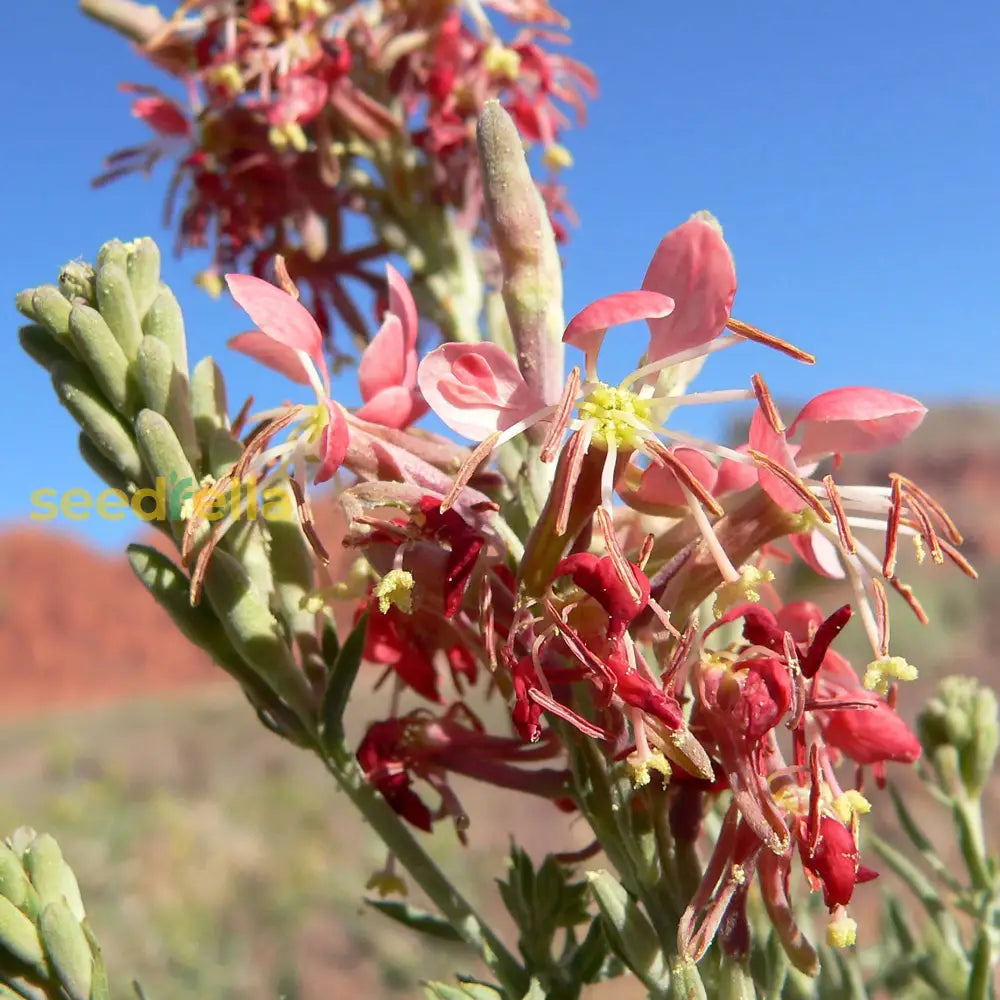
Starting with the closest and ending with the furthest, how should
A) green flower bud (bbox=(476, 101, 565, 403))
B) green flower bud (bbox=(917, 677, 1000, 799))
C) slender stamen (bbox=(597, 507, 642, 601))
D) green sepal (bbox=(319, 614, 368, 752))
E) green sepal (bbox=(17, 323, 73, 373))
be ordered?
slender stamen (bbox=(597, 507, 642, 601)), green flower bud (bbox=(476, 101, 565, 403)), green sepal (bbox=(319, 614, 368, 752)), green sepal (bbox=(17, 323, 73, 373)), green flower bud (bbox=(917, 677, 1000, 799))

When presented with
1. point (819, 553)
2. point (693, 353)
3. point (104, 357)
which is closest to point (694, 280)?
point (693, 353)

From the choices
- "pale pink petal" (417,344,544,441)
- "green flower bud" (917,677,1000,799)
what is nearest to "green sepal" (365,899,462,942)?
"pale pink petal" (417,344,544,441)

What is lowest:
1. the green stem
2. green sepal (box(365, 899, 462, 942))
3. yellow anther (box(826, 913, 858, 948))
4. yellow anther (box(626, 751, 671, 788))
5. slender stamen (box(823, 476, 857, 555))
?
green sepal (box(365, 899, 462, 942))

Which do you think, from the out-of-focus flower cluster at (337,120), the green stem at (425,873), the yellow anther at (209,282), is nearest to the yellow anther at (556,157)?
the out-of-focus flower cluster at (337,120)

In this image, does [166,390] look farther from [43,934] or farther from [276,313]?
[43,934]

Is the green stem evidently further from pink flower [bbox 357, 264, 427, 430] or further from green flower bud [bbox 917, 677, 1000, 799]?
green flower bud [bbox 917, 677, 1000, 799]

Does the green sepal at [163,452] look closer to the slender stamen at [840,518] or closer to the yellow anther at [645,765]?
the yellow anther at [645,765]

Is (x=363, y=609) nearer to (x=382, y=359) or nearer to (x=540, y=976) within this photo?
(x=382, y=359)
